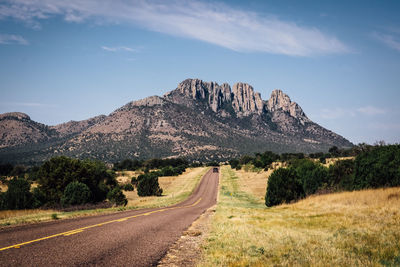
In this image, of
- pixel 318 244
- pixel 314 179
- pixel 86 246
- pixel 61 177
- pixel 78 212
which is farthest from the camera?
pixel 61 177

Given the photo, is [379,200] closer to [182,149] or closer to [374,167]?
[374,167]

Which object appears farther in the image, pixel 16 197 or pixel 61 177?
pixel 61 177

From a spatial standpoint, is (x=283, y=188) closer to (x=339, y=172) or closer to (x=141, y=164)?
(x=339, y=172)

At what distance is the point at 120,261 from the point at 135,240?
2.49 meters

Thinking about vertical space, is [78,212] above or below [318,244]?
below

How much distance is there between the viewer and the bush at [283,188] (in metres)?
27.2

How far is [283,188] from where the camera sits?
89.8 ft

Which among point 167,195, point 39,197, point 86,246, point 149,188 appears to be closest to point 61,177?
point 39,197

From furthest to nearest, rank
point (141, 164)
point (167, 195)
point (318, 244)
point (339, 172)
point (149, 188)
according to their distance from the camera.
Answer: point (141, 164), point (149, 188), point (167, 195), point (339, 172), point (318, 244)

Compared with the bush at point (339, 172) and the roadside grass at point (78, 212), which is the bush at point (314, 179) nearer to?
the bush at point (339, 172)

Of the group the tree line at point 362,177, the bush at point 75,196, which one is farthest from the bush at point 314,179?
the bush at point 75,196

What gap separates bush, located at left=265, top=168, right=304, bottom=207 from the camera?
2725 cm

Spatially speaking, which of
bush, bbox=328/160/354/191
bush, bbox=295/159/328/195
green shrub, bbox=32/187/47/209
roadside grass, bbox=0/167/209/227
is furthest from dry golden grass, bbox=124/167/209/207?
bush, bbox=328/160/354/191

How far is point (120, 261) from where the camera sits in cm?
669
